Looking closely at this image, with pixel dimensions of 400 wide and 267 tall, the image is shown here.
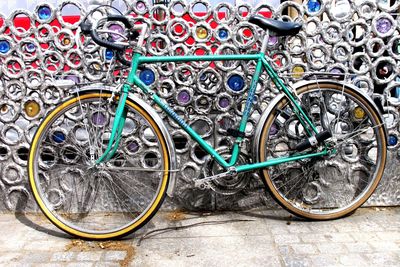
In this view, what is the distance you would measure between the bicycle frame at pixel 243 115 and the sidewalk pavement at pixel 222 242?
0.55 meters

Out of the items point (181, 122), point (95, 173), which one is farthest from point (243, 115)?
point (95, 173)

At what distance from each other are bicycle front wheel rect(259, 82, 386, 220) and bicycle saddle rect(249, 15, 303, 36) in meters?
0.46

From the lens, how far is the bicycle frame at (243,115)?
10.4 ft

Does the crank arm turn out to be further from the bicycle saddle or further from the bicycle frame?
the bicycle saddle

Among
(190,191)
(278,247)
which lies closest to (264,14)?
(190,191)

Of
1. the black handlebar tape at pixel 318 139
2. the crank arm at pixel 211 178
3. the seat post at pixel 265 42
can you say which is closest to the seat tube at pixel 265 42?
the seat post at pixel 265 42

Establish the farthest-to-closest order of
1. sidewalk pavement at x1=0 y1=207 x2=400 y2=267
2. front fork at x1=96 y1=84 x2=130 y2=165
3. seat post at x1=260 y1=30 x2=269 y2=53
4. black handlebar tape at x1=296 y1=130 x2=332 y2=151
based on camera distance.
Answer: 1. black handlebar tape at x1=296 y1=130 x2=332 y2=151
2. seat post at x1=260 y1=30 x2=269 y2=53
3. front fork at x1=96 y1=84 x2=130 y2=165
4. sidewalk pavement at x1=0 y1=207 x2=400 y2=267

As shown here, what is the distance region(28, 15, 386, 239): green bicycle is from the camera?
323 cm

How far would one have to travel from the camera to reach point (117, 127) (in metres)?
3.22

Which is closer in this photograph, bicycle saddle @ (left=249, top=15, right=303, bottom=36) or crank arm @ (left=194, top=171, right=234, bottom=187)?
bicycle saddle @ (left=249, top=15, right=303, bottom=36)

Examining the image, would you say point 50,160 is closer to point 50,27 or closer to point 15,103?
point 15,103

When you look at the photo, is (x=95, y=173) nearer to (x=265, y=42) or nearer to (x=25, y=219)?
(x=25, y=219)

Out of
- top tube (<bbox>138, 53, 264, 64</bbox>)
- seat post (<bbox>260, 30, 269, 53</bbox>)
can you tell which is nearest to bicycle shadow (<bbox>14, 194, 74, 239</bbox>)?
top tube (<bbox>138, 53, 264, 64</bbox>)

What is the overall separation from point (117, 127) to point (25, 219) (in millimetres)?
1311
